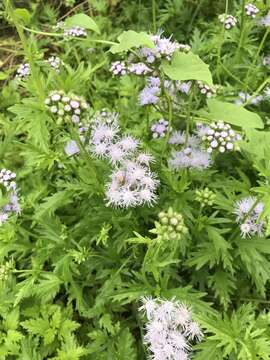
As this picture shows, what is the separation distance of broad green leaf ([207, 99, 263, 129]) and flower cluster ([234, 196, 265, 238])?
81 cm

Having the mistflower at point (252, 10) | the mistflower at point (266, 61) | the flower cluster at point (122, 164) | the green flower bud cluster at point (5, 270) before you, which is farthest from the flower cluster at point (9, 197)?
the mistflower at point (266, 61)

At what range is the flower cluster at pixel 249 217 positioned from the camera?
3.61 metres

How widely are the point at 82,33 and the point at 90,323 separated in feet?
9.10

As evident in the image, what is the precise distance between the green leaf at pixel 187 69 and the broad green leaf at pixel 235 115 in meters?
0.37

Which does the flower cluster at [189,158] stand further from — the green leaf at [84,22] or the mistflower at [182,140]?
the green leaf at [84,22]

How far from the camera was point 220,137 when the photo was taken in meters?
3.35

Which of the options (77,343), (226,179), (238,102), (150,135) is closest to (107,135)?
(150,135)

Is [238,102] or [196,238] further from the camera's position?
[238,102]

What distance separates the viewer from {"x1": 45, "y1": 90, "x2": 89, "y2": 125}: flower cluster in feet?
9.89

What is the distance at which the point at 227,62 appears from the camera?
5.10m

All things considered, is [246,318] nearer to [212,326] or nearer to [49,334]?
[212,326]

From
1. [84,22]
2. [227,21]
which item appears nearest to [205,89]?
[84,22]

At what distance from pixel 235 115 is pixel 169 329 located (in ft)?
4.74

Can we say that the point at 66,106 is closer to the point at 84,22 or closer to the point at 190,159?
the point at 84,22
